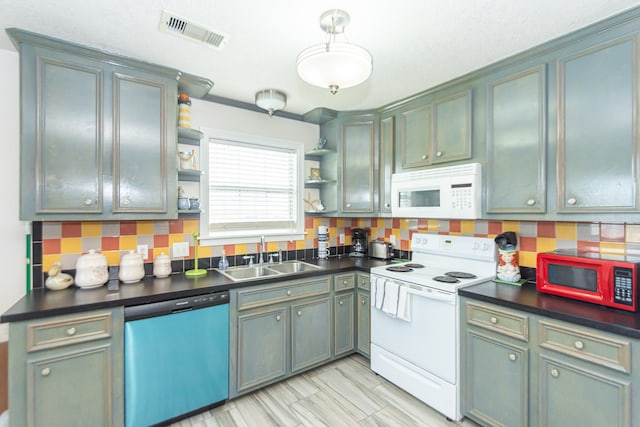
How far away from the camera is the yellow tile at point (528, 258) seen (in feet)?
7.08

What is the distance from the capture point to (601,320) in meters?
1.39

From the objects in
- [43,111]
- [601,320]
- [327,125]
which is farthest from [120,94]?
[601,320]

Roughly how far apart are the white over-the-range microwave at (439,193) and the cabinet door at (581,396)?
3.32ft

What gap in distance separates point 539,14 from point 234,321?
260cm

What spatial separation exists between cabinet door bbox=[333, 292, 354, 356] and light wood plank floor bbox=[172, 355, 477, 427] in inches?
9.2

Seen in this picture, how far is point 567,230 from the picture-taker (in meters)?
2.01

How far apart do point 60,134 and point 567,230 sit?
10.9 ft

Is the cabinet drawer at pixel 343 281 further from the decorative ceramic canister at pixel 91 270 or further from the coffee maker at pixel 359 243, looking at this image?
the decorative ceramic canister at pixel 91 270

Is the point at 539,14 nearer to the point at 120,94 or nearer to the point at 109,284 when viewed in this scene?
the point at 120,94

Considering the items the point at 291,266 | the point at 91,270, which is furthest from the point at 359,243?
the point at 91,270

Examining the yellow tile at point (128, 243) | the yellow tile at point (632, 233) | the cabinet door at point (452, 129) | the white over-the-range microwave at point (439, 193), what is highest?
the cabinet door at point (452, 129)

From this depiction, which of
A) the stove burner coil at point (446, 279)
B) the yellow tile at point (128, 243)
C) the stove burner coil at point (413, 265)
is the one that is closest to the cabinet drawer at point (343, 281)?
the stove burner coil at point (413, 265)

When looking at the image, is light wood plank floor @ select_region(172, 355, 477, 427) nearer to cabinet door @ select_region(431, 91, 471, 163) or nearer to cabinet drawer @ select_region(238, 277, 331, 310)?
cabinet drawer @ select_region(238, 277, 331, 310)

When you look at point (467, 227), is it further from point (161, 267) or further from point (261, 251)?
point (161, 267)
